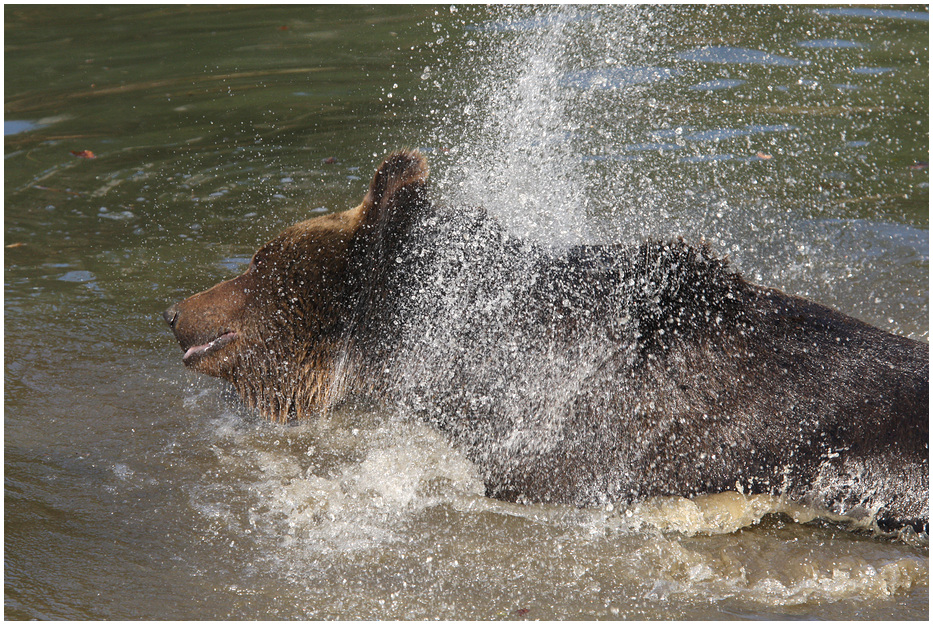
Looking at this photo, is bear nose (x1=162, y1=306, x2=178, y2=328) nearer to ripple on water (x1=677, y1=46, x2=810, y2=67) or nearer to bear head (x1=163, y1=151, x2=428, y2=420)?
bear head (x1=163, y1=151, x2=428, y2=420)

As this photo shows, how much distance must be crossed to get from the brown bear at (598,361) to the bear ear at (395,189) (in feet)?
0.03

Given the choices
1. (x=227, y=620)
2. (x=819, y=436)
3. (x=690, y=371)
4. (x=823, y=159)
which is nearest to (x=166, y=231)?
(x=227, y=620)

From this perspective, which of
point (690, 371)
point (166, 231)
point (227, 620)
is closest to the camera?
point (227, 620)

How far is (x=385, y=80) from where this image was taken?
10.4 metres

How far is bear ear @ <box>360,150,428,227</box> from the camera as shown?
4215mm

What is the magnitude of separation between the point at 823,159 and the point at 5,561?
304 inches

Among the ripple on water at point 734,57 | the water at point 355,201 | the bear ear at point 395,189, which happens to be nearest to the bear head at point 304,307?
the bear ear at point 395,189

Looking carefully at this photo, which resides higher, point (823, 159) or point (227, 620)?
point (823, 159)

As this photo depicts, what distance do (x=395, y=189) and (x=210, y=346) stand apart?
1.29 meters

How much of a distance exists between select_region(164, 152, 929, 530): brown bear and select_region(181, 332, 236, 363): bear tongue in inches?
8.6

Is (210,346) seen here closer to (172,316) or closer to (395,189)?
(172,316)

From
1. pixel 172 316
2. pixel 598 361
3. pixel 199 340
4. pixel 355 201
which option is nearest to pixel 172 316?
pixel 172 316

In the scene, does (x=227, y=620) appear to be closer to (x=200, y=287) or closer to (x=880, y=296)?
(x=200, y=287)

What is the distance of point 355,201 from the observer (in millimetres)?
7707
